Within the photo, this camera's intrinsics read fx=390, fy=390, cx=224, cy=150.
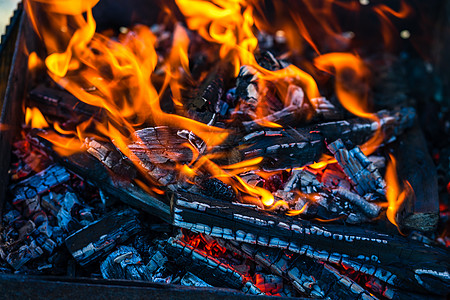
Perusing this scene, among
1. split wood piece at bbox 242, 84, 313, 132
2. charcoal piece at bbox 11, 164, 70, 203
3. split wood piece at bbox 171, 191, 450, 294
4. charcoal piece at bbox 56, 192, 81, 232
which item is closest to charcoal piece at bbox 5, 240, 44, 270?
charcoal piece at bbox 56, 192, 81, 232

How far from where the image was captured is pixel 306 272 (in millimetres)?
2768

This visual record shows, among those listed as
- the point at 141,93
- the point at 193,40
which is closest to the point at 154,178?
the point at 141,93

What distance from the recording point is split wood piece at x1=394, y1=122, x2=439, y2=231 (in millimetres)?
3066

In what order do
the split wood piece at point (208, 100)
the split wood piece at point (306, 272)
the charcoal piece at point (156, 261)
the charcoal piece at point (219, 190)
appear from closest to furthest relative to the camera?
the split wood piece at point (306, 272), the charcoal piece at point (156, 261), the charcoal piece at point (219, 190), the split wood piece at point (208, 100)

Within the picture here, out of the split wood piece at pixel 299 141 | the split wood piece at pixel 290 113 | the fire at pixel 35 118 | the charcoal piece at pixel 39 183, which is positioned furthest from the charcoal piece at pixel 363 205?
the fire at pixel 35 118

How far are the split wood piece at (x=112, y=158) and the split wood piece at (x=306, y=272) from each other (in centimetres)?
91

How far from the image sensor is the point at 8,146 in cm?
344

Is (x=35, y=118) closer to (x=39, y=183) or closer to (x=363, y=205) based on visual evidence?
(x=39, y=183)

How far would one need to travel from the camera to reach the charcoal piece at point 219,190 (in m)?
2.94

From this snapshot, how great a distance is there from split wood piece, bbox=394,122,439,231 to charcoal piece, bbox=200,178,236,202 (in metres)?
1.37

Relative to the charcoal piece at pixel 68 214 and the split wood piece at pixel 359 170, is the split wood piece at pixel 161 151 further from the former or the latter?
the split wood piece at pixel 359 170

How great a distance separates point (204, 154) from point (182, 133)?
24cm

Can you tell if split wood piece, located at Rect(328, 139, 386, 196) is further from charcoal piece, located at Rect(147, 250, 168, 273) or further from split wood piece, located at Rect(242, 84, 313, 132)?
charcoal piece, located at Rect(147, 250, 168, 273)

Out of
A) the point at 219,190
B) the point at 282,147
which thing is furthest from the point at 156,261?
the point at 282,147
